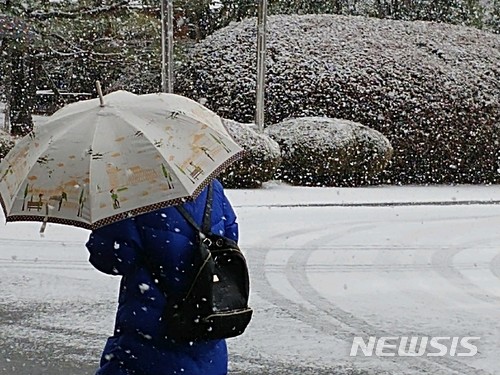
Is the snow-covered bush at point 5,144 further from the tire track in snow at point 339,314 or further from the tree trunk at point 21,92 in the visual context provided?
the tire track in snow at point 339,314

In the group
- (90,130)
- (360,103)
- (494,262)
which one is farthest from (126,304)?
(360,103)

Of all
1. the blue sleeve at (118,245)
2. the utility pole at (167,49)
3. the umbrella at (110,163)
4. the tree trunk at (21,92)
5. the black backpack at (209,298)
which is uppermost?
the umbrella at (110,163)

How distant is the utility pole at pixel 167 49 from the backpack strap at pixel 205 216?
43.0 ft

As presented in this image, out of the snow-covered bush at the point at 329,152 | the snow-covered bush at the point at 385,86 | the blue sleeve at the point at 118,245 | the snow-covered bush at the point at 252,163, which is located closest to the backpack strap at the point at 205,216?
the blue sleeve at the point at 118,245

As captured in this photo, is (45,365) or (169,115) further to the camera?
(45,365)

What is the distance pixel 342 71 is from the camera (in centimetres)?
1633

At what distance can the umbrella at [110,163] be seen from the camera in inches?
111

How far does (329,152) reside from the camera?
14.7 metres

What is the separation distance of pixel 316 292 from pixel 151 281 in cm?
469

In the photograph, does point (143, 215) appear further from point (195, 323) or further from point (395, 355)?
point (395, 355)

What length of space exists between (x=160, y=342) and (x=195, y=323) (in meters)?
0.16

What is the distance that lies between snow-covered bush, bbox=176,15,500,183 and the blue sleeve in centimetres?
1344

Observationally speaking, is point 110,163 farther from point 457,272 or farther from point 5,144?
point 5,144

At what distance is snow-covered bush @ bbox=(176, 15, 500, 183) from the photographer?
631 inches
